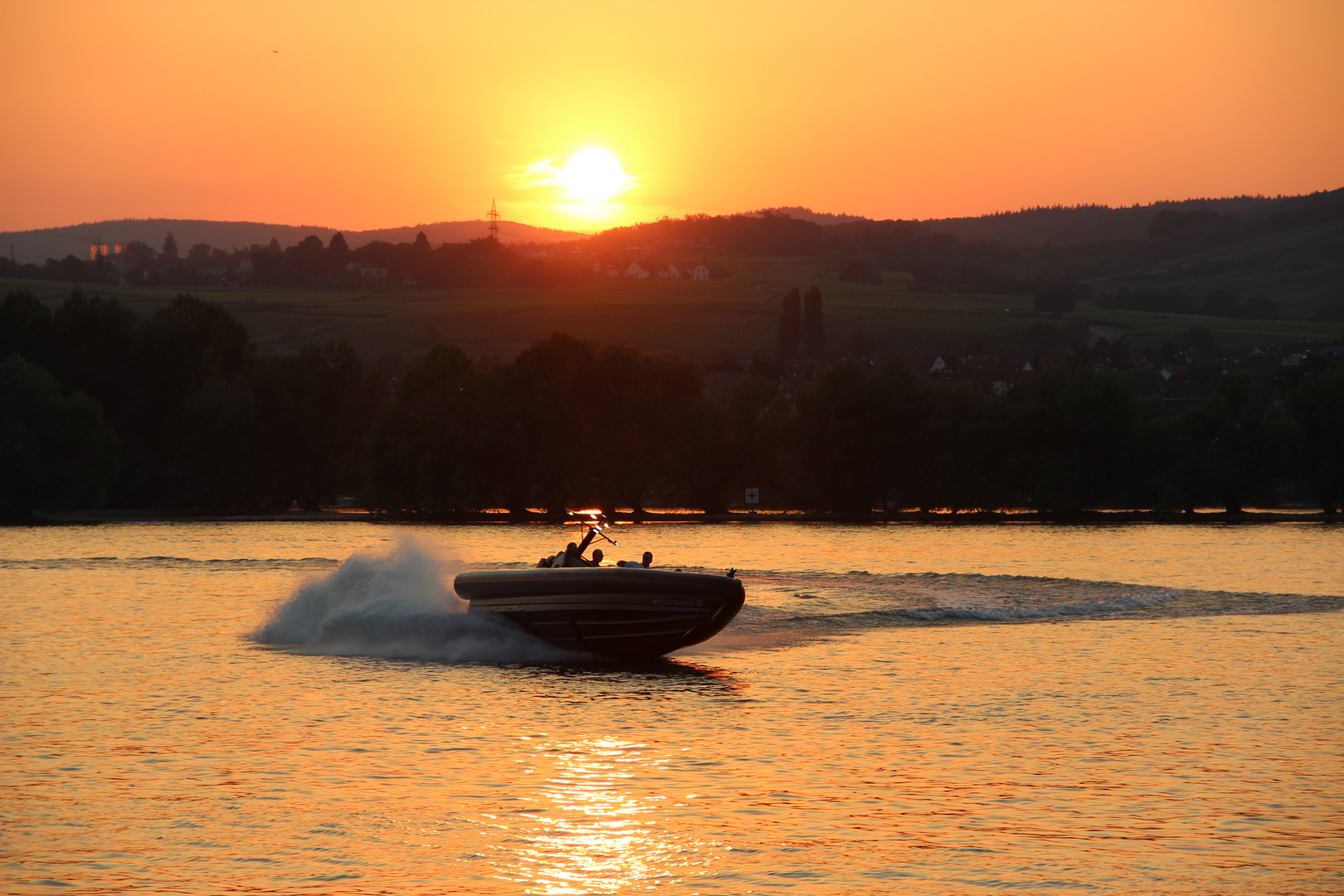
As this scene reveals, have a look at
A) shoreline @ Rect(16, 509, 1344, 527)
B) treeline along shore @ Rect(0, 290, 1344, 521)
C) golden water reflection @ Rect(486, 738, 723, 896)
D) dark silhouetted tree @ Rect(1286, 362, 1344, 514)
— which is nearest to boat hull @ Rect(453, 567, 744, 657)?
golden water reflection @ Rect(486, 738, 723, 896)

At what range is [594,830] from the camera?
12.6m

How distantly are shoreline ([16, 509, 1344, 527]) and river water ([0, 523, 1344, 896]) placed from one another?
52.1 m

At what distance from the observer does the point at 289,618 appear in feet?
95.6

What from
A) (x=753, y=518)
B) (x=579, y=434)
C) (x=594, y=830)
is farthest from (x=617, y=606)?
(x=579, y=434)

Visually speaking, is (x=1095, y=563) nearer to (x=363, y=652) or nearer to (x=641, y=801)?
(x=363, y=652)

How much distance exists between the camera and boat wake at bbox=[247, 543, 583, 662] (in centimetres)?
2550

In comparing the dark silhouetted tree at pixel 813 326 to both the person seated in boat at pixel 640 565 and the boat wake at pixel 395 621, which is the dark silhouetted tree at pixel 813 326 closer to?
the boat wake at pixel 395 621

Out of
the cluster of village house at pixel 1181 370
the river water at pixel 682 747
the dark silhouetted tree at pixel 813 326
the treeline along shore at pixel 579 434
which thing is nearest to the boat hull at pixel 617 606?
the river water at pixel 682 747

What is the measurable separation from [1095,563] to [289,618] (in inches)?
1211

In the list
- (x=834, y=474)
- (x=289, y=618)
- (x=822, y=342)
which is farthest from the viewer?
(x=822, y=342)

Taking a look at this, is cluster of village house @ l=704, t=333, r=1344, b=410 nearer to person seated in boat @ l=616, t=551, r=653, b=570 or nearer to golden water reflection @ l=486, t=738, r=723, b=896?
person seated in boat @ l=616, t=551, r=653, b=570

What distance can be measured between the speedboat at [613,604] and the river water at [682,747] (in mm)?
531

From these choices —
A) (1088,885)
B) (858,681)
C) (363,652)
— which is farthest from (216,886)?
(363,652)

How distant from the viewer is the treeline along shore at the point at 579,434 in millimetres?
85875
